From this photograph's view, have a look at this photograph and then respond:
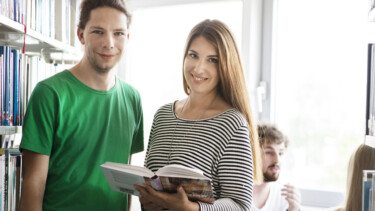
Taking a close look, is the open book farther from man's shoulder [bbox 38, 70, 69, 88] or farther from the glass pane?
the glass pane

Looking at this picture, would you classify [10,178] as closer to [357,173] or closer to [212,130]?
[212,130]

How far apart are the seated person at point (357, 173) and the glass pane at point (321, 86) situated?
86 centimetres

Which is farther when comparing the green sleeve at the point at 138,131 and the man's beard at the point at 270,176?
the man's beard at the point at 270,176

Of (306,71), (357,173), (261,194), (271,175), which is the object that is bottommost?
(261,194)

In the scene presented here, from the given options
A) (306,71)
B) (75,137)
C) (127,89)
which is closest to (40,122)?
(75,137)

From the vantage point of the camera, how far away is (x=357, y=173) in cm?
145

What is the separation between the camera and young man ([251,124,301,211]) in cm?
202

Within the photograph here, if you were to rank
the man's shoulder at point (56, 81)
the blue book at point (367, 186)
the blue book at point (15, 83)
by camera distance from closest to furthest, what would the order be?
the blue book at point (367, 186), the man's shoulder at point (56, 81), the blue book at point (15, 83)

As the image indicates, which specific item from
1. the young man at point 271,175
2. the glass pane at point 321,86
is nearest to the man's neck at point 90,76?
the young man at point 271,175

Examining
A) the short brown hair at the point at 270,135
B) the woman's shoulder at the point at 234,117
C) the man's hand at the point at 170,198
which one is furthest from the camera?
the short brown hair at the point at 270,135

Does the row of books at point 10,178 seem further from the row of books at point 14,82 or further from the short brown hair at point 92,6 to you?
the short brown hair at point 92,6

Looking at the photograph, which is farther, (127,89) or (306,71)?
(306,71)

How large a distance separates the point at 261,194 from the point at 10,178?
4.11ft

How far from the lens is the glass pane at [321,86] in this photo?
2.31 m
